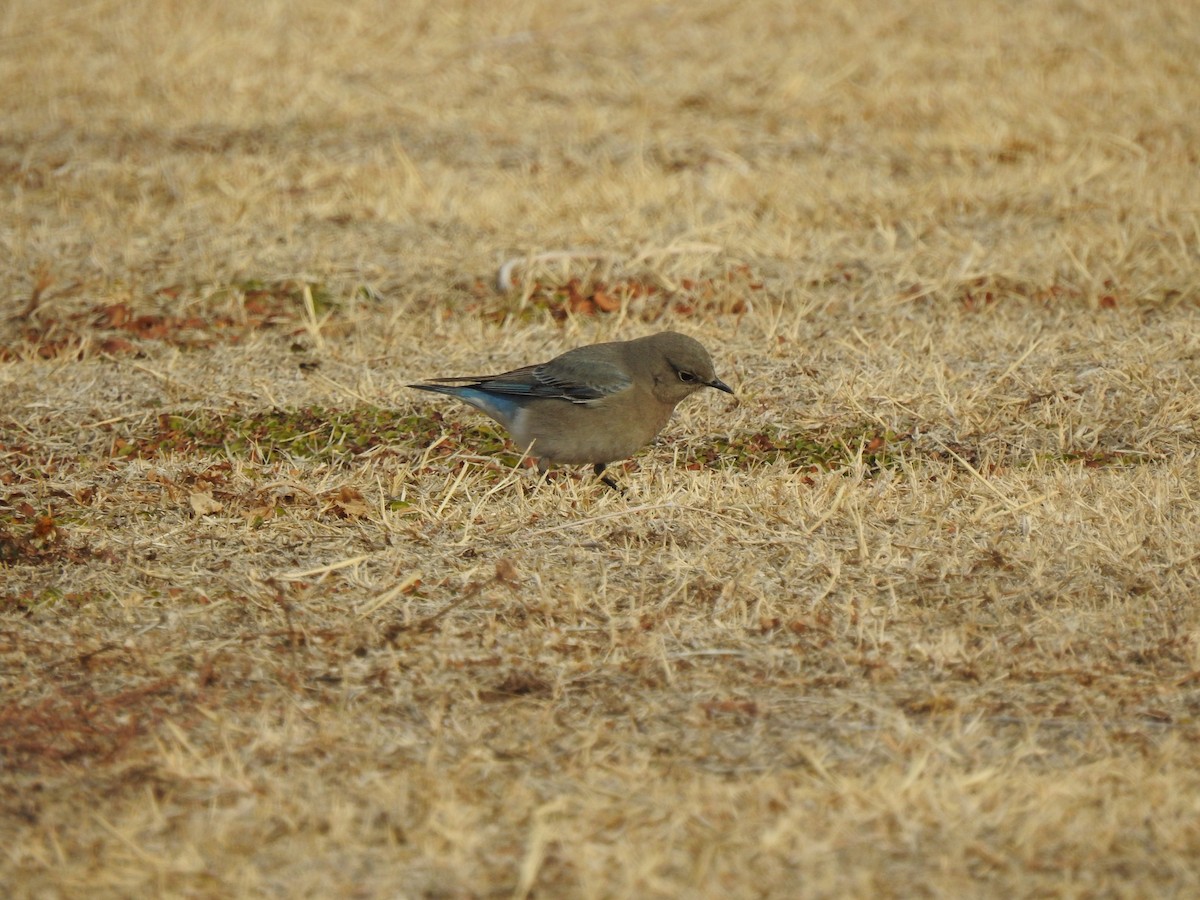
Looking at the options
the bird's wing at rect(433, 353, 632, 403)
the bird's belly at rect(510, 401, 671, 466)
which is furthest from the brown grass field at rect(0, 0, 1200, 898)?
the bird's wing at rect(433, 353, 632, 403)

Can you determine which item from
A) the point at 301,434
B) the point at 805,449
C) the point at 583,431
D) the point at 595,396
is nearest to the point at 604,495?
the point at 583,431

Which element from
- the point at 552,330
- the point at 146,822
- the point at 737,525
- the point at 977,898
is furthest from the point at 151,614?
the point at 552,330

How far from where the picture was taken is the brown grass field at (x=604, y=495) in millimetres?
3953

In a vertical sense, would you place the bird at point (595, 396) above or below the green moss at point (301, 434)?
above

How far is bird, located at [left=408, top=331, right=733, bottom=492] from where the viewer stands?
635 centimetres

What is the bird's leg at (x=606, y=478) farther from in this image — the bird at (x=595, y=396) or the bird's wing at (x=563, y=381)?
the bird's wing at (x=563, y=381)

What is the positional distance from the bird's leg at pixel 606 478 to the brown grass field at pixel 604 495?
0.07 metres

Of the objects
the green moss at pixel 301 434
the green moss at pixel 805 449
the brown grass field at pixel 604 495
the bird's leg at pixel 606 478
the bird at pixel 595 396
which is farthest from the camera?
the green moss at pixel 301 434

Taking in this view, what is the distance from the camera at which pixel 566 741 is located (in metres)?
4.34

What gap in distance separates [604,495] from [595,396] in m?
0.49

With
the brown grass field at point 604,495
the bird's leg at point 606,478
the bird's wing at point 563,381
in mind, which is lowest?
the bird's leg at point 606,478

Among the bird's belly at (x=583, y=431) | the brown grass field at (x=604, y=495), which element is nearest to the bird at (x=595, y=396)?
the bird's belly at (x=583, y=431)

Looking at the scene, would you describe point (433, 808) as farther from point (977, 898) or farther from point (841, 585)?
point (841, 585)

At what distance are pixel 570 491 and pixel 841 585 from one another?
4.51 ft
